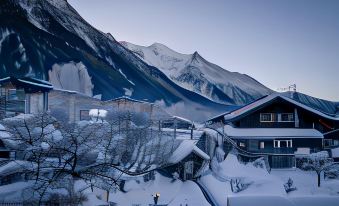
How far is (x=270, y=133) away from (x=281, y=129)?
3.68 feet

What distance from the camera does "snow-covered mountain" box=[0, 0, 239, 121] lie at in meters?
36.2

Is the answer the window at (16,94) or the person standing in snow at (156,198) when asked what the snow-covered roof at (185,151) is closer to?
the person standing in snow at (156,198)

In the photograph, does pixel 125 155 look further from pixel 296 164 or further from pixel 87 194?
pixel 296 164

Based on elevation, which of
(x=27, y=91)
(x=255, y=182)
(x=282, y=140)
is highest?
(x=27, y=91)

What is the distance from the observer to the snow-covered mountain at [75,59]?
119 feet

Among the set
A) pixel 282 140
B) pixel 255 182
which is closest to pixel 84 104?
pixel 282 140

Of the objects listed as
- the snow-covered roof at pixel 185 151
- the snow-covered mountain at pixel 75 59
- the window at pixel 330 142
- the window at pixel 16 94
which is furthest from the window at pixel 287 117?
the window at pixel 16 94

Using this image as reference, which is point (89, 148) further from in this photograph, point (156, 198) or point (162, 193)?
point (162, 193)

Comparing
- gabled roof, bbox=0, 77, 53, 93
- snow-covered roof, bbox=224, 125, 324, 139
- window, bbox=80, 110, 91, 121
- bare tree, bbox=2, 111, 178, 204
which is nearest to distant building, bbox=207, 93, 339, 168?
snow-covered roof, bbox=224, 125, 324, 139

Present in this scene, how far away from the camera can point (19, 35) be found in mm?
38344

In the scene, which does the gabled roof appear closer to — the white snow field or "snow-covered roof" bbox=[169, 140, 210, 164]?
"snow-covered roof" bbox=[169, 140, 210, 164]

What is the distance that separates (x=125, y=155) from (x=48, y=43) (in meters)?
34.2

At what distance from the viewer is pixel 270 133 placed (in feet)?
74.8

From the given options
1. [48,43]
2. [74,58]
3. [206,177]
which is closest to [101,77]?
Answer: [74,58]
